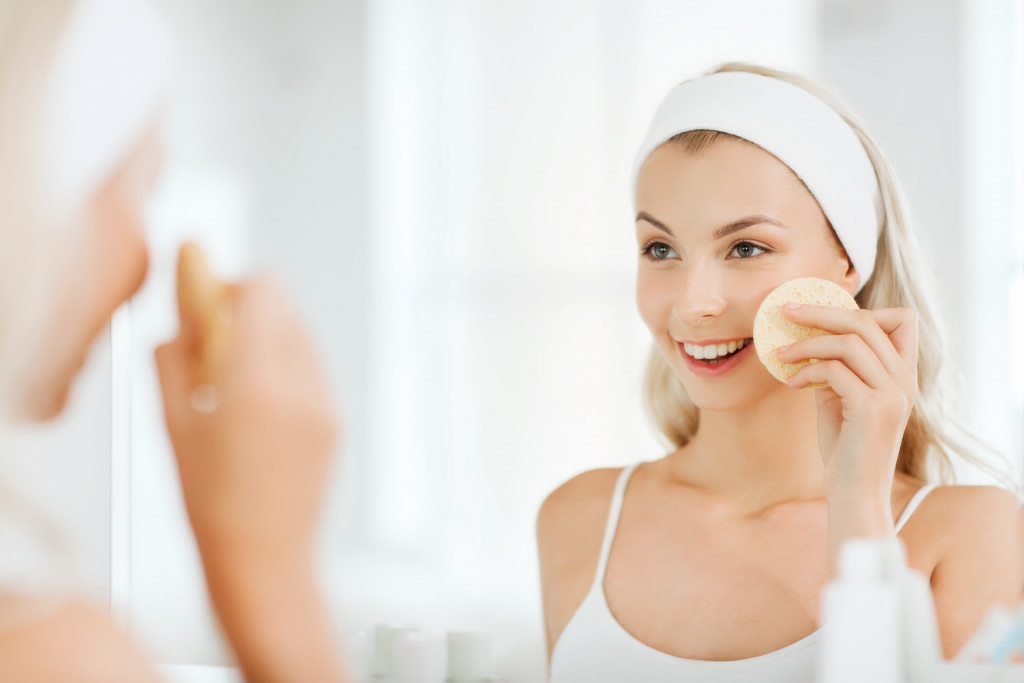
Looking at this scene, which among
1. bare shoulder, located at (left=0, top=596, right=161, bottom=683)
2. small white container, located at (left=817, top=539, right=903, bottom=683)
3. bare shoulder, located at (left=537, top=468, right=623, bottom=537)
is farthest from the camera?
bare shoulder, located at (left=537, top=468, right=623, bottom=537)

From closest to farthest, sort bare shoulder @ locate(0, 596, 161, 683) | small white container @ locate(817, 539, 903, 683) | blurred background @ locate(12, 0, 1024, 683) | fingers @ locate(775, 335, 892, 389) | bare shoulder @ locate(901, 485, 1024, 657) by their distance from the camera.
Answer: bare shoulder @ locate(0, 596, 161, 683) < small white container @ locate(817, 539, 903, 683) < fingers @ locate(775, 335, 892, 389) < bare shoulder @ locate(901, 485, 1024, 657) < blurred background @ locate(12, 0, 1024, 683)

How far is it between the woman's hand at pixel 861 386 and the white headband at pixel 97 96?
1.63ft

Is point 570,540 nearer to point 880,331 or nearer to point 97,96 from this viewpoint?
point 880,331

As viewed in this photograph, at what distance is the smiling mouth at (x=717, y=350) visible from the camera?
2.93 ft

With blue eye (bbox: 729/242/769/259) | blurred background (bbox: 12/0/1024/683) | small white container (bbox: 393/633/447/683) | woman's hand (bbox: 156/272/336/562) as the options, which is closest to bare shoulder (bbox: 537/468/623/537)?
small white container (bbox: 393/633/447/683)

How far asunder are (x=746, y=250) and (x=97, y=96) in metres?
Answer: 0.60

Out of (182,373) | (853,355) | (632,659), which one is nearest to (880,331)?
(853,355)

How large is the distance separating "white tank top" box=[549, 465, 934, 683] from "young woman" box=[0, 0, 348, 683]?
0.49 meters

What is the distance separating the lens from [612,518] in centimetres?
102

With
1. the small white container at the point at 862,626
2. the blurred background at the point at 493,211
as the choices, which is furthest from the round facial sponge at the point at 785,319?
the blurred background at the point at 493,211

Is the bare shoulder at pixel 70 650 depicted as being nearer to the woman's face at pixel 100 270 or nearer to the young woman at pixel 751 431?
the woman's face at pixel 100 270

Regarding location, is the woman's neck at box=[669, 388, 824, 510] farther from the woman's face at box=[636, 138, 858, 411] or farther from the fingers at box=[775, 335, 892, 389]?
the fingers at box=[775, 335, 892, 389]

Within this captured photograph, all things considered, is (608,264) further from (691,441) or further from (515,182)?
(691,441)

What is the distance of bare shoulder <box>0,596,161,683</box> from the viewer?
1.22 ft
